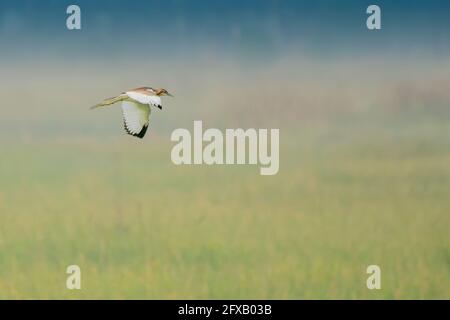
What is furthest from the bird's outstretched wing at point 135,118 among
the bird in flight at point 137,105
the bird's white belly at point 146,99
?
the bird's white belly at point 146,99

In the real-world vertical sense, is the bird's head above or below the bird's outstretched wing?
above

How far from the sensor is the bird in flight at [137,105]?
18703mm

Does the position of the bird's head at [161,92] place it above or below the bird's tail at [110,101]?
above

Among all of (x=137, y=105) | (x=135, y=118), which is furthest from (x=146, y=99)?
(x=135, y=118)

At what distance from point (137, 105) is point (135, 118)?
0.15 m

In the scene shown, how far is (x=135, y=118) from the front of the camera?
61.9ft

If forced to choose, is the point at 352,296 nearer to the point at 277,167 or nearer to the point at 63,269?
the point at 277,167

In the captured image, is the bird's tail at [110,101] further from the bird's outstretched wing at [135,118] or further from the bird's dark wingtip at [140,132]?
the bird's dark wingtip at [140,132]

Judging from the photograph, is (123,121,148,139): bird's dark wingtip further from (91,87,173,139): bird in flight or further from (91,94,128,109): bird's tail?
(91,94,128,109): bird's tail

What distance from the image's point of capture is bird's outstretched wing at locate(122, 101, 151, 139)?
740 inches

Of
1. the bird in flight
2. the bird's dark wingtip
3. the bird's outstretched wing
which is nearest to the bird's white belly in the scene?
the bird in flight

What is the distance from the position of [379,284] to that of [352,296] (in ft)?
0.94

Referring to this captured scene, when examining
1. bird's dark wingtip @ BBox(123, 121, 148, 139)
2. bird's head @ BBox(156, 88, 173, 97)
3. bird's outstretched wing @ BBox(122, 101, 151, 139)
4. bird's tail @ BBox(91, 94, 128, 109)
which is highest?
bird's head @ BBox(156, 88, 173, 97)

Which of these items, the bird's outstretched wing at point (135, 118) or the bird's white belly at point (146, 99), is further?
the bird's outstretched wing at point (135, 118)
